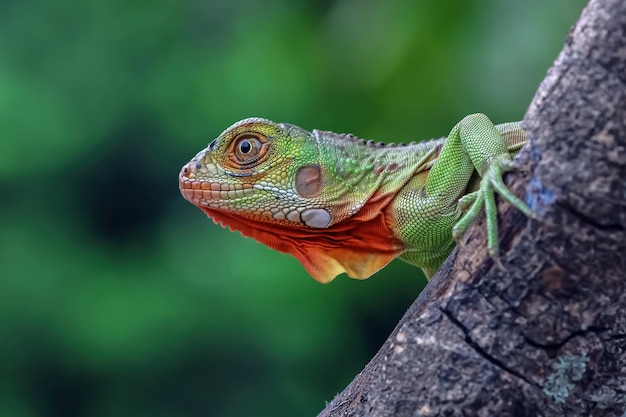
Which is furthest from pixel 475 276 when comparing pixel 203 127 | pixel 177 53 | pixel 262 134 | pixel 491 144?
pixel 177 53

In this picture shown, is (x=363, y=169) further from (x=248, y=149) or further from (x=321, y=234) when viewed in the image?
(x=248, y=149)

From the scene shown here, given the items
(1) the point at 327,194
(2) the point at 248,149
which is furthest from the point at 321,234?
→ (2) the point at 248,149

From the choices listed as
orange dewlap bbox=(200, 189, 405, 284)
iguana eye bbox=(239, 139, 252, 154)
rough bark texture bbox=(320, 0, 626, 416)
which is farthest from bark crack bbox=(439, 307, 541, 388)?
iguana eye bbox=(239, 139, 252, 154)

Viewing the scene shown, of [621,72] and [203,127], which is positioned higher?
[621,72]

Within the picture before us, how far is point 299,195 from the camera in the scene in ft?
12.8

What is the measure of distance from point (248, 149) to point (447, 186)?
110 cm

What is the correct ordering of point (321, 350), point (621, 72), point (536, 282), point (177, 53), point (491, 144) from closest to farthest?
point (621, 72)
point (536, 282)
point (491, 144)
point (321, 350)
point (177, 53)

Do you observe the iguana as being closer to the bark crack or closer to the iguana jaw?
the iguana jaw

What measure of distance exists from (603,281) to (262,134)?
2.14 metres

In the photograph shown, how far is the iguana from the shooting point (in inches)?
146

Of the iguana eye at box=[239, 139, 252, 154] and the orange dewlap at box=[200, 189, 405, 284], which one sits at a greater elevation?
the iguana eye at box=[239, 139, 252, 154]

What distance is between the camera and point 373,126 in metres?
6.97

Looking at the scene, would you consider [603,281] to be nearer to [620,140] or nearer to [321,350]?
[620,140]

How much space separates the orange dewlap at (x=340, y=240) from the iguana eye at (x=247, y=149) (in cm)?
29
